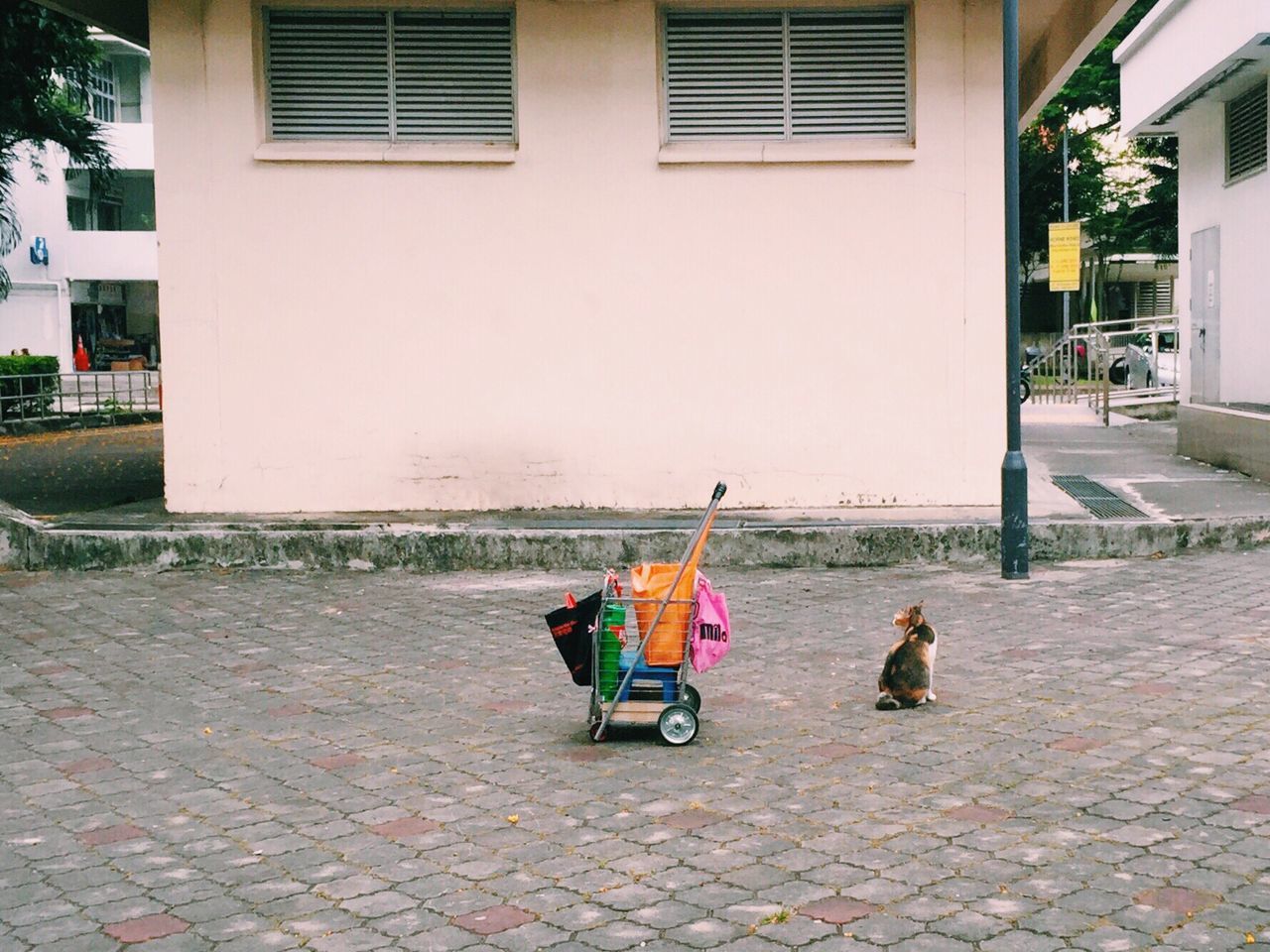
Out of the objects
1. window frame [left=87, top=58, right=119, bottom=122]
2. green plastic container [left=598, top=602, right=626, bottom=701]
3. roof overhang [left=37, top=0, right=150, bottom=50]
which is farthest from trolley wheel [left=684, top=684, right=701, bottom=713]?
window frame [left=87, top=58, right=119, bottom=122]

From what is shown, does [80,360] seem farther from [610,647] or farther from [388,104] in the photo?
[610,647]

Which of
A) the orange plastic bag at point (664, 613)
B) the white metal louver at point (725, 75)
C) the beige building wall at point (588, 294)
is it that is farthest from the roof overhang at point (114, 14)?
the orange plastic bag at point (664, 613)

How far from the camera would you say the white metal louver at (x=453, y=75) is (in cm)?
1226

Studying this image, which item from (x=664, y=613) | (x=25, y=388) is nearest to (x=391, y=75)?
(x=664, y=613)

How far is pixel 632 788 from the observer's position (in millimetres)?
5738

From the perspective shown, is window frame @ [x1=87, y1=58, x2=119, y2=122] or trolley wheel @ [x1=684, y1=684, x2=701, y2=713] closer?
trolley wheel @ [x1=684, y1=684, x2=701, y2=713]

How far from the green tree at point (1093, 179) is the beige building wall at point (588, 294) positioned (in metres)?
32.7

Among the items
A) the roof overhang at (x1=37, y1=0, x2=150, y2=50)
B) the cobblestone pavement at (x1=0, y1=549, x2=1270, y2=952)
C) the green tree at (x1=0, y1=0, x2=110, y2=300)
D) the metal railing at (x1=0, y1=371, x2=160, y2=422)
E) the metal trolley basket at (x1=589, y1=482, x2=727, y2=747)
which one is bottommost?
the cobblestone pavement at (x1=0, y1=549, x2=1270, y2=952)

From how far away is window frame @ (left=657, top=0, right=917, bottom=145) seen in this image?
1220 cm

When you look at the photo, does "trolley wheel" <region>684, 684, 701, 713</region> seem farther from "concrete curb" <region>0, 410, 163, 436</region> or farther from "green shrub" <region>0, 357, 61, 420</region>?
"green shrub" <region>0, 357, 61, 420</region>

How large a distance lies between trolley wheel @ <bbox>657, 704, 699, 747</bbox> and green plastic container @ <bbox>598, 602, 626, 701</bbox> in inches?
10.8

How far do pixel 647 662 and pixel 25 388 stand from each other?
2257cm

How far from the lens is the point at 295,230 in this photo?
12.2 m

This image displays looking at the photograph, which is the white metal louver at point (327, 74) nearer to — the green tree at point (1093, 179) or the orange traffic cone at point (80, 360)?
the orange traffic cone at point (80, 360)
